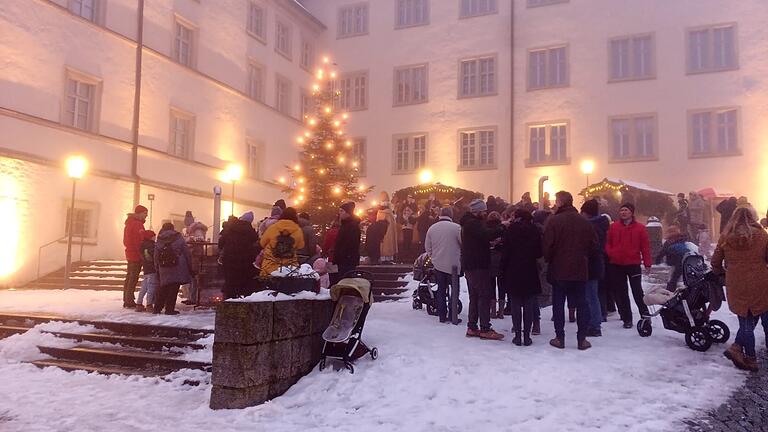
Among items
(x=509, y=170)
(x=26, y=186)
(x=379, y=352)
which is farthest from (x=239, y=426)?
(x=509, y=170)

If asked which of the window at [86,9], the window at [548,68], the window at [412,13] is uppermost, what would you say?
the window at [412,13]

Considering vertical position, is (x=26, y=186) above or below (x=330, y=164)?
below

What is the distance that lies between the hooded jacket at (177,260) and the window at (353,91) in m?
21.0

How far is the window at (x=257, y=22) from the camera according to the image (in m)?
28.0

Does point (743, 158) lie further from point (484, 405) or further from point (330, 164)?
point (484, 405)

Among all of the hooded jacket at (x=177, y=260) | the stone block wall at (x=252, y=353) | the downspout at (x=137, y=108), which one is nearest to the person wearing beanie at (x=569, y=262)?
the stone block wall at (x=252, y=353)

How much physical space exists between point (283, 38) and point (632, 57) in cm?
1658

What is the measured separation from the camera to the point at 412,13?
30.5m

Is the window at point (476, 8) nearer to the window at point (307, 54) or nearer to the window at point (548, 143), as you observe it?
the window at point (548, 143)

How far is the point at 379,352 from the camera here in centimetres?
844

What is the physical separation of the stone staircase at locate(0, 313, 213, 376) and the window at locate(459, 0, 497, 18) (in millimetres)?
23742

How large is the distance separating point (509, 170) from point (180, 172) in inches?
563

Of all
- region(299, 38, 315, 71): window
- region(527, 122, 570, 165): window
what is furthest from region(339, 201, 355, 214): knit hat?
region(299, 38, 315, 71): window

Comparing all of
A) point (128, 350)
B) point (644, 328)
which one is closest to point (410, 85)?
point (644, 328)
